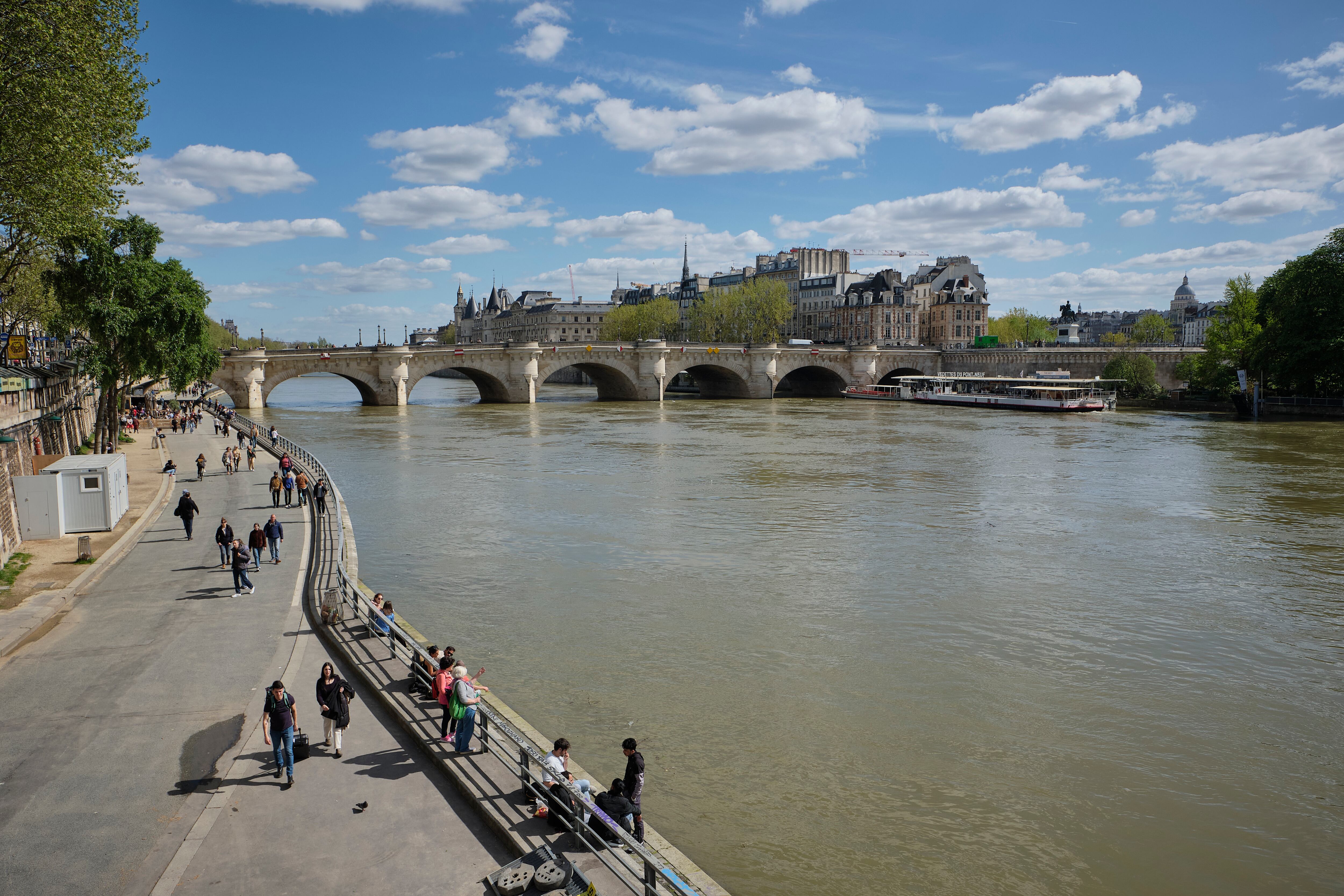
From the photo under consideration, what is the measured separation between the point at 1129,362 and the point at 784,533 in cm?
6891

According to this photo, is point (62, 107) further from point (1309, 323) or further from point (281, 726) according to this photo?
point (1309, 323)

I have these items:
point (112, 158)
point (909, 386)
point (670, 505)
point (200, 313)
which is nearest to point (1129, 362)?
point (909, 386)

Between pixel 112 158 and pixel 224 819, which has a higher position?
pixel 112 158

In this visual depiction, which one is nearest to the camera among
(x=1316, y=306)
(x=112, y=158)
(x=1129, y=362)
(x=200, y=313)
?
(x=112, y=158)

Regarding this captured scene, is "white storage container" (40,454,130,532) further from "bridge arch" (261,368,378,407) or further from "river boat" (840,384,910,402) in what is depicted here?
"river boat" (840,384,910,402)

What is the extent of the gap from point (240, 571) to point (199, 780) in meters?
7.63

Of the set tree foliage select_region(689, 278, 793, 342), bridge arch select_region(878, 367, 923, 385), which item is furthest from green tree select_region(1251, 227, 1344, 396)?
tree foliage select_region(689, 278, 793, 342)

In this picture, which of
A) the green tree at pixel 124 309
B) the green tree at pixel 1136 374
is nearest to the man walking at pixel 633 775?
the green tree at pixel 124 309

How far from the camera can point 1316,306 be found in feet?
185

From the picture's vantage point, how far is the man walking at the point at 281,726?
30.1 ft

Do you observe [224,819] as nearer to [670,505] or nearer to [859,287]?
[670,505]

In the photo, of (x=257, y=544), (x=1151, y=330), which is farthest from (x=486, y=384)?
(x=1151, y=330)

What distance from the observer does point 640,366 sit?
80.1 meters

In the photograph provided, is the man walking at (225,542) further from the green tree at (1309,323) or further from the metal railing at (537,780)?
the green tree at (1309,323)
